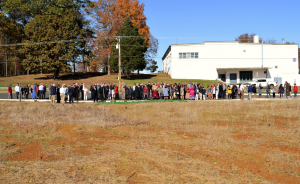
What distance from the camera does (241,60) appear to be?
5478 cm

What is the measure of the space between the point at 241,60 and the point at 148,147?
49066 millimetres

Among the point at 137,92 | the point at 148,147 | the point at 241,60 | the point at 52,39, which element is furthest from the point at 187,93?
the point at 52,39

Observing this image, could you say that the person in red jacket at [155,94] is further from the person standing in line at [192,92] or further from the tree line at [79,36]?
the tree line at [79,36]

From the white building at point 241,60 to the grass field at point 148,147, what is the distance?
37.1 meters

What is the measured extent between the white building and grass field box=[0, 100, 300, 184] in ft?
122

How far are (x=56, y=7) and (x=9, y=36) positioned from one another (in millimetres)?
36544

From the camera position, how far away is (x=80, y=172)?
7469 millimetres

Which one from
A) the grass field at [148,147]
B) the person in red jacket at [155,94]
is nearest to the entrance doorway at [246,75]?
the person in red jacket at [155,94]

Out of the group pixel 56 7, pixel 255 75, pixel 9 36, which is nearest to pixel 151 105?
pixel 56 7

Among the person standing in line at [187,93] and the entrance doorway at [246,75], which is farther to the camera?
the entrance doorway at [246,75]

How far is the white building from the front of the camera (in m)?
54.3

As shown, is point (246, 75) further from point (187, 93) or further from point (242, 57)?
point (187, 93)

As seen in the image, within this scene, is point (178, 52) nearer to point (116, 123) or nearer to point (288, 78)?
point (288, 78)

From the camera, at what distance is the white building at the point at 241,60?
54344 millimetres
